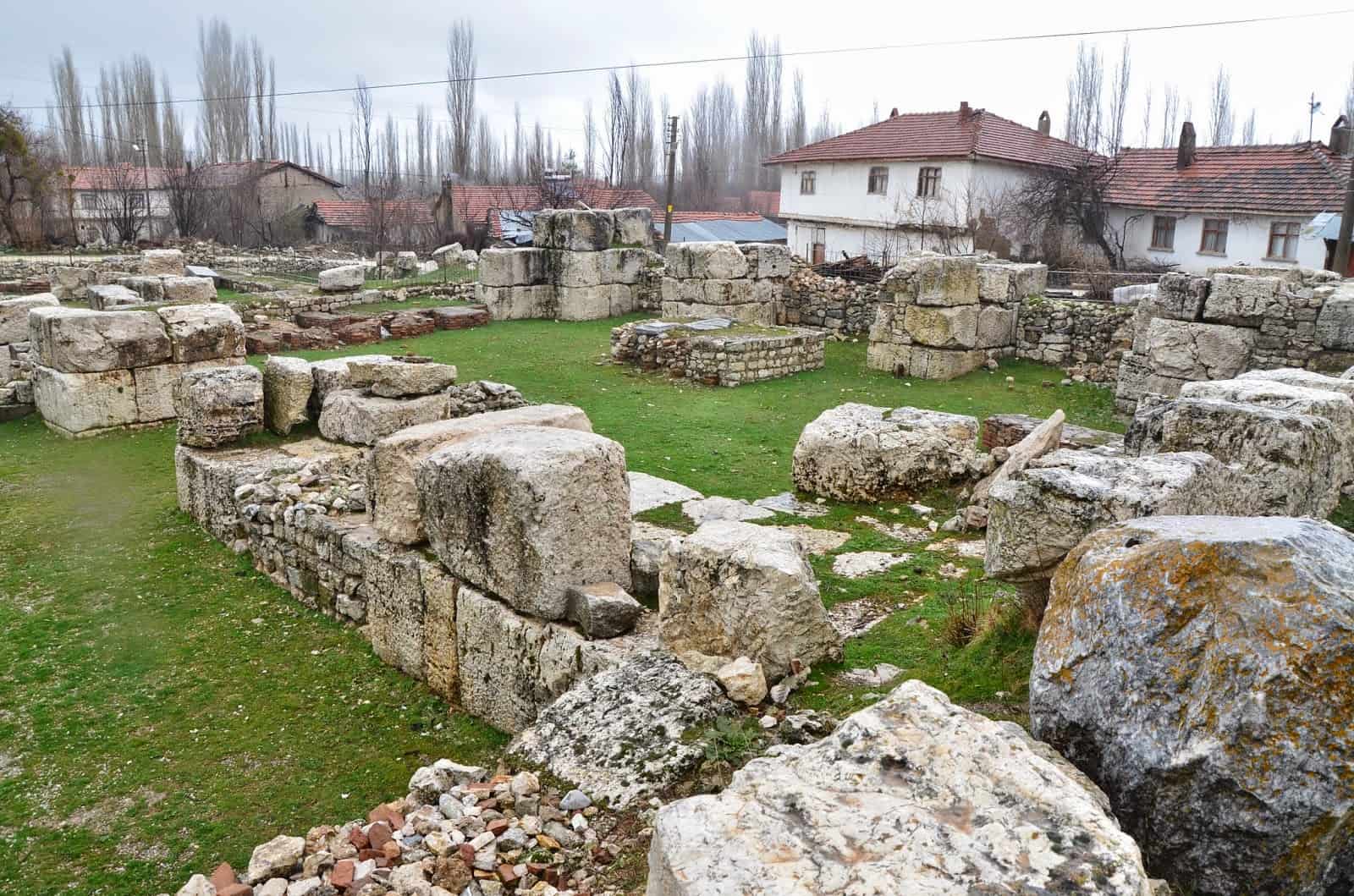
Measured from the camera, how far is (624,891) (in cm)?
285

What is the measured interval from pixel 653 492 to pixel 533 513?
9.23ft

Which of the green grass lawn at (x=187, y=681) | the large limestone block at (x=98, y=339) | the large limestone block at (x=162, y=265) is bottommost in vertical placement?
the green grass lawn at (x=187, y=681)

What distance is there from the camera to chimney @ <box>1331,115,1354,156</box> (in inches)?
882

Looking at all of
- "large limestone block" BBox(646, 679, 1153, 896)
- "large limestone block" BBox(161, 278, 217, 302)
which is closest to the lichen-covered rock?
"large limestone block" BBox(646, 679, 1153, 896)

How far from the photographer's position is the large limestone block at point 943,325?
1298cm

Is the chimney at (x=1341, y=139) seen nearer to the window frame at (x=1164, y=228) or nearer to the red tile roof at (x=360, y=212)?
the window frame at (x=1164, y=228)

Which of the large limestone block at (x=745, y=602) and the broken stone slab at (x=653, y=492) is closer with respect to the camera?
the large limestone block at (x=745, y=602)

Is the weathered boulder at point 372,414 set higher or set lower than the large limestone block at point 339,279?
lower

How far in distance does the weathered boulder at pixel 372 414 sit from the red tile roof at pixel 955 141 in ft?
76.3

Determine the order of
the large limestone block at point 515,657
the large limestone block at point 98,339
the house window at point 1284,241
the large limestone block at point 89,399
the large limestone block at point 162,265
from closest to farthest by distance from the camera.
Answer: the large limestone block at point 515,657 → the large limestone block at point 98,339 → the large limestone block at point 89,399 → the large limestone block at point 162,265 → the house window at point 1284,241

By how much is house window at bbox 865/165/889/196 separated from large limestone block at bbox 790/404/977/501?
24027 millimetres

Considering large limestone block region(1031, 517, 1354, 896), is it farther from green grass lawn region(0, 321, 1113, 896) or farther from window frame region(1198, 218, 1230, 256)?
window frame region(1198, 218, 1230, 256)

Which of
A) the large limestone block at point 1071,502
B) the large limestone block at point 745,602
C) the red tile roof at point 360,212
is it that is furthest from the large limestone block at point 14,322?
the red tile roof at point 360,212

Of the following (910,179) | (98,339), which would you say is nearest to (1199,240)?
(910,179)
